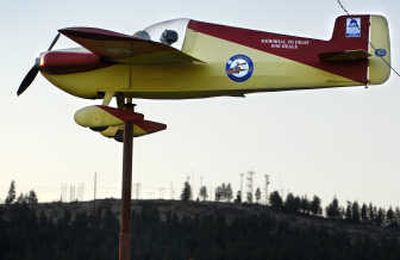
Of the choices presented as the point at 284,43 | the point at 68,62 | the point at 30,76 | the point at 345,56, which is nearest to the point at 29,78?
the point at 30,76

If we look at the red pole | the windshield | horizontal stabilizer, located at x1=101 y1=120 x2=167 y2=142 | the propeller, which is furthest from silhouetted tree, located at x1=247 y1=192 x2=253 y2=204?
the red pole

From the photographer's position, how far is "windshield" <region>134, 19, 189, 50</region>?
13.1 m

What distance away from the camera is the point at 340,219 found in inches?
6412

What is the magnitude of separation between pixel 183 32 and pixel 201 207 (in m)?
140

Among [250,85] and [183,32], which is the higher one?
[183,32]

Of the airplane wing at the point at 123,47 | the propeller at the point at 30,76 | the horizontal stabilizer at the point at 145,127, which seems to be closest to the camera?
the airplane wing at the point at 123,47

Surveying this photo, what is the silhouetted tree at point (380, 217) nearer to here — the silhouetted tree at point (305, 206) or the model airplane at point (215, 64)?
the silhouetted tree at point (305, 206)

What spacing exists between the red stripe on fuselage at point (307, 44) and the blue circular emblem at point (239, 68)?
0.28 m

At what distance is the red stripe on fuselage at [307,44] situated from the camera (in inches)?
493

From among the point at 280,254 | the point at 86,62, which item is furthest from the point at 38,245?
the point at 86,62

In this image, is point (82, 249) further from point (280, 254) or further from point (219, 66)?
point (219, 66)

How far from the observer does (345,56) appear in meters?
12.4

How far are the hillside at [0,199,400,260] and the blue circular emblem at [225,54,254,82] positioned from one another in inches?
3666

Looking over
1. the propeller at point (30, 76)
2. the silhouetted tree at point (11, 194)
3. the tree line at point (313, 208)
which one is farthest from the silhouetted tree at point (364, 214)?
the propeller at point (30, 76)
